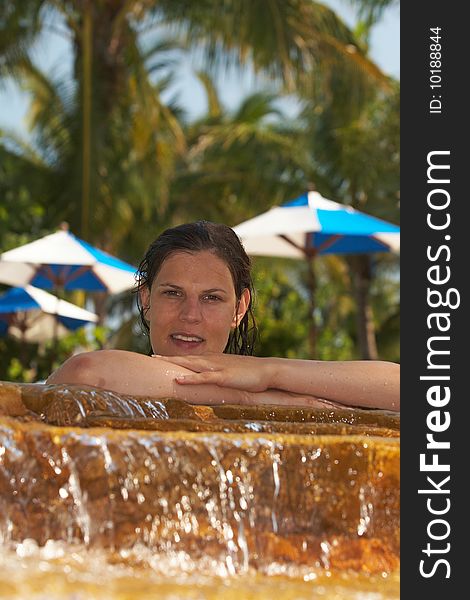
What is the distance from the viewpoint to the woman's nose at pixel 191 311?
320 cm

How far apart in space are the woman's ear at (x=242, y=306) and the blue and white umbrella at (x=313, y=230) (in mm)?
7123

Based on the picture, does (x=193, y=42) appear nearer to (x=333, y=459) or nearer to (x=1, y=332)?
(x=1, y=332)

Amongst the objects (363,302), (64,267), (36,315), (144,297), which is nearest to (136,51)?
(36,315)

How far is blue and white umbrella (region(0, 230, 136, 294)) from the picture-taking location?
1173cm

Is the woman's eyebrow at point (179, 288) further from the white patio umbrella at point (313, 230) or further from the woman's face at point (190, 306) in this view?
the white patio umbrella at point (313, 230)

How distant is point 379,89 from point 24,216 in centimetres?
670

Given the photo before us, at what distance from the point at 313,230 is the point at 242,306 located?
725 cm

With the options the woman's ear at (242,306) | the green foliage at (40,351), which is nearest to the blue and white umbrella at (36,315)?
the green foliage at (40,351)

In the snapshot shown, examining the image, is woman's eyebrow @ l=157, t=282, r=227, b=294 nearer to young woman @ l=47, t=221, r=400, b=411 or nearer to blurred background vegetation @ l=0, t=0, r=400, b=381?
young woman @ l=47, t=221, r=400, b=411

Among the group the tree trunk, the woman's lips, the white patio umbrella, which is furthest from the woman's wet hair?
the tree trunk

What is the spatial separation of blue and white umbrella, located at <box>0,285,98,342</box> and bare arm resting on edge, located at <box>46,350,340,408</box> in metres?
11.0

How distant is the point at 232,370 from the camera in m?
2.76

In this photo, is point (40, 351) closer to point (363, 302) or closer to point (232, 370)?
point (363, 302)

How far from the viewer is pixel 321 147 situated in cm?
2312
